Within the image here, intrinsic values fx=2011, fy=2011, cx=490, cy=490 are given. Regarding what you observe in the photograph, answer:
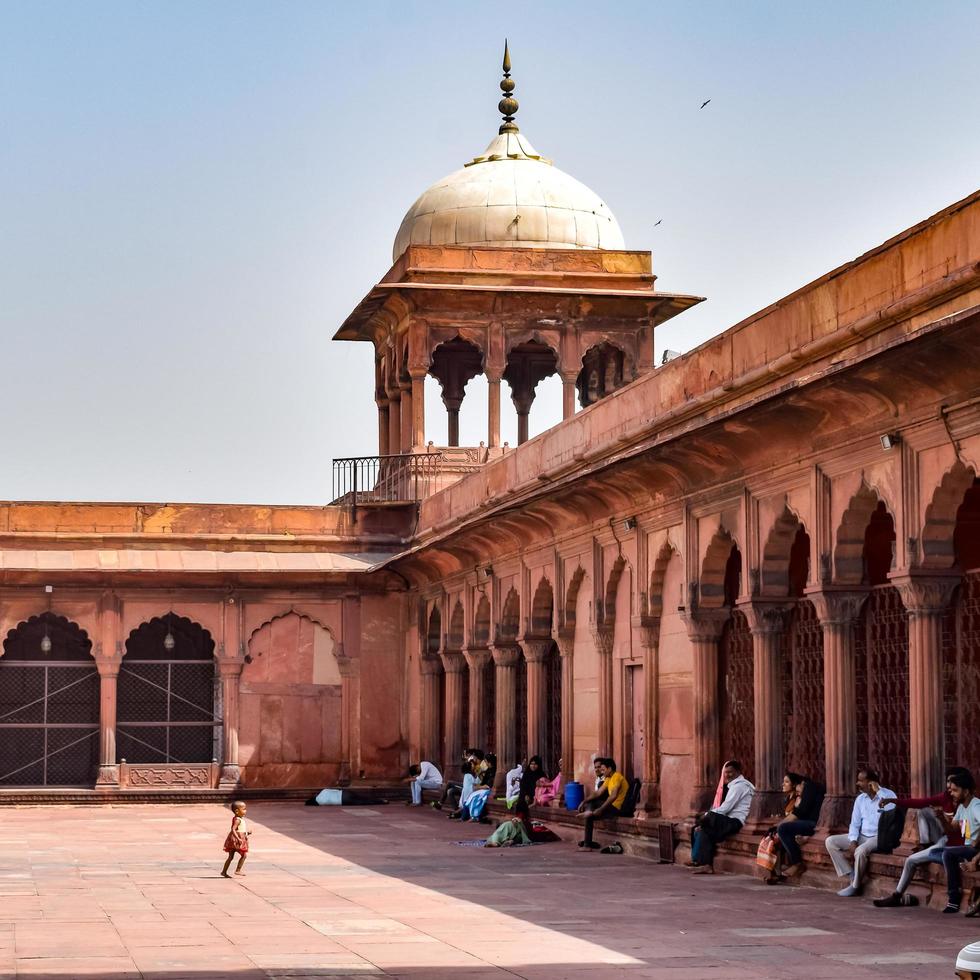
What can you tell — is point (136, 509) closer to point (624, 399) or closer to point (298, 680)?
point (298, 680)

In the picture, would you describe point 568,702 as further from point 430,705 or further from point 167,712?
point 167,712

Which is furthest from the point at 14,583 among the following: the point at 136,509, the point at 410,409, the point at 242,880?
the point at 242,880

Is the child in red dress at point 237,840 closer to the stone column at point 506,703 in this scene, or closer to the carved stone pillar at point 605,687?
the carved stone pillar at point 605,687

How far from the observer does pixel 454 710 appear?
25.8 metres

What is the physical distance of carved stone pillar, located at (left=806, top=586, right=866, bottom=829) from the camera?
1364 centimetres

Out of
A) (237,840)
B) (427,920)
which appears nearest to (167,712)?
(237,840)

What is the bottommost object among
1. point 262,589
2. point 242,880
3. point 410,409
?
point 242,880

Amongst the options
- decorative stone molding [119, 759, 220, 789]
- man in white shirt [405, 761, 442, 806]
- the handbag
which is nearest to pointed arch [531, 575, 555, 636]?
man in white shirt [405, 761, 442, 806]

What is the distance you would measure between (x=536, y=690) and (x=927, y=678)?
9.82 meters

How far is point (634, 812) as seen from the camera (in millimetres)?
18125

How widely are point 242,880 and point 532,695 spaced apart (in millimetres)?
7703

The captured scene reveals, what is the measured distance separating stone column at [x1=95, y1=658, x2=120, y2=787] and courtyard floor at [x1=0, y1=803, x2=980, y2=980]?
8.38m

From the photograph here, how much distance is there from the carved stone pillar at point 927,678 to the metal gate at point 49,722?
17100 millimetres

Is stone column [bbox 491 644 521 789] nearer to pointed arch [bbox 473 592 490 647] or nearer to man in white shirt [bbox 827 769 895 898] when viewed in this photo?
pointed arch [bbox 473 592 490 647]
